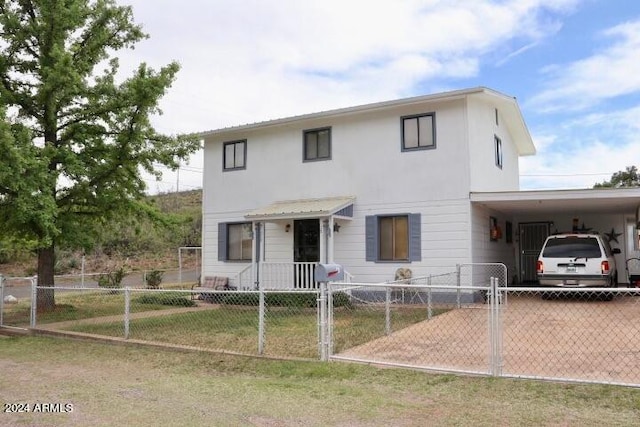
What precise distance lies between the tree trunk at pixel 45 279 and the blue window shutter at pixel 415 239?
9.06 m

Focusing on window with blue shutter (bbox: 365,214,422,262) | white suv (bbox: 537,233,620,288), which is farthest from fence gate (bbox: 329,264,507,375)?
white suv (bbox: 537,233,620,288)

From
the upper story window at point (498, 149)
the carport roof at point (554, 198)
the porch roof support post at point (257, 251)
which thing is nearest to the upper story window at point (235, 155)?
the porch roof support post at point (257, 251)

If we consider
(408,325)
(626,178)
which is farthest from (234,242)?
(626,178)

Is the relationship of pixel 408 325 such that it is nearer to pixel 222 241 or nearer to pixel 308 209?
pixel 308 209

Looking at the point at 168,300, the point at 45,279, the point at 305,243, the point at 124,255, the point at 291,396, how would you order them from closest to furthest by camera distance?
the point at 291,396 → the point at 45,279 → the point at 168,300 → the point at 305,243 → the point at 124,255

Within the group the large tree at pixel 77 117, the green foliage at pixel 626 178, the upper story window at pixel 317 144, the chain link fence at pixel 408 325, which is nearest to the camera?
the chain link fence at pixel 408 325

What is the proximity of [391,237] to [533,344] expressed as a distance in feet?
23.0

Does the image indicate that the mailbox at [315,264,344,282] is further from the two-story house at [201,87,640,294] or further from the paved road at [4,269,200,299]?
the paved road at [4,269,200,299]

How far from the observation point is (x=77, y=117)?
13633 mm

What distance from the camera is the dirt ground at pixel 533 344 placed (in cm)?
679

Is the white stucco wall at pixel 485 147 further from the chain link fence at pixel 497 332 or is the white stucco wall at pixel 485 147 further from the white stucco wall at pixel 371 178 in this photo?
the chain link fence at pixel 497 332

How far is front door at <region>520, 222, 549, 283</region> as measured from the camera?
19.5 m

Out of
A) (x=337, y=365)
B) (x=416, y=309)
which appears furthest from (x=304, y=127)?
(x=337, y=365)

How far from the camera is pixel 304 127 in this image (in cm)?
1664
